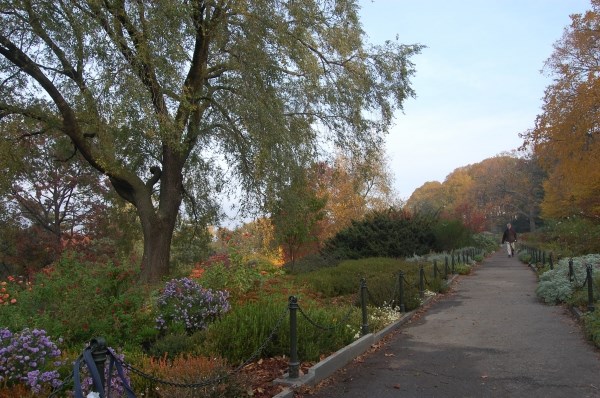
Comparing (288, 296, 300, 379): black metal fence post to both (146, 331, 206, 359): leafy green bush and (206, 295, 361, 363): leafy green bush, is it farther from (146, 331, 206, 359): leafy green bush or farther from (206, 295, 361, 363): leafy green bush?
(146, 331, 206, 359): leafy green bush

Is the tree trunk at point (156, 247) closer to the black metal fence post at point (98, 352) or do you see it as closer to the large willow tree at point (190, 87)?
the large willow tree at point (190, 87)

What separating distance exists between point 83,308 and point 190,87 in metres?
6.98

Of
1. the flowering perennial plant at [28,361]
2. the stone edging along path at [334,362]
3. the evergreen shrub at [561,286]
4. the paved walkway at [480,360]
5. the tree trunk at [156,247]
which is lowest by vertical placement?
the paved walkway at [480,360]

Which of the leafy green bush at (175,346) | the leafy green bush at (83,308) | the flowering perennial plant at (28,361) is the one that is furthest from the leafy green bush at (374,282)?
the flowering perennial plant at (28,361)

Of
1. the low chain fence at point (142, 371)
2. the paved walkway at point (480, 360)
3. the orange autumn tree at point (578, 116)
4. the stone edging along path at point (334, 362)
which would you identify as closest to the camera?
the low chain fence at point (142, 371)

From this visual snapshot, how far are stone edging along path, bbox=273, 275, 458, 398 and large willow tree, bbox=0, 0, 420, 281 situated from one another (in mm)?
6193

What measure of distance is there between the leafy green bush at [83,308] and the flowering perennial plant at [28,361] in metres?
1.69

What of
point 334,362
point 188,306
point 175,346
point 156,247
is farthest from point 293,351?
point 156,247

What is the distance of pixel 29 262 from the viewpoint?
24.4 metres

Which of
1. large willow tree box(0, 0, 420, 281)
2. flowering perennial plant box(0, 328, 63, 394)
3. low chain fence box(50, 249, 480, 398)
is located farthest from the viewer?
large willow tree box(0, 0, 420, 281)

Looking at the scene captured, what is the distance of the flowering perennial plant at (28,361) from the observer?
15.0 ft

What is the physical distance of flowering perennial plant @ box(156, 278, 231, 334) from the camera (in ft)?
25.5

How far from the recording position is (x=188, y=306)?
311 inches

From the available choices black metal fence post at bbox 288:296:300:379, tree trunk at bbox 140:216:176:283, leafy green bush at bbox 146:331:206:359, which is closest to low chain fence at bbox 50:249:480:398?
black metal fence post at bbox 288:296:300:379
